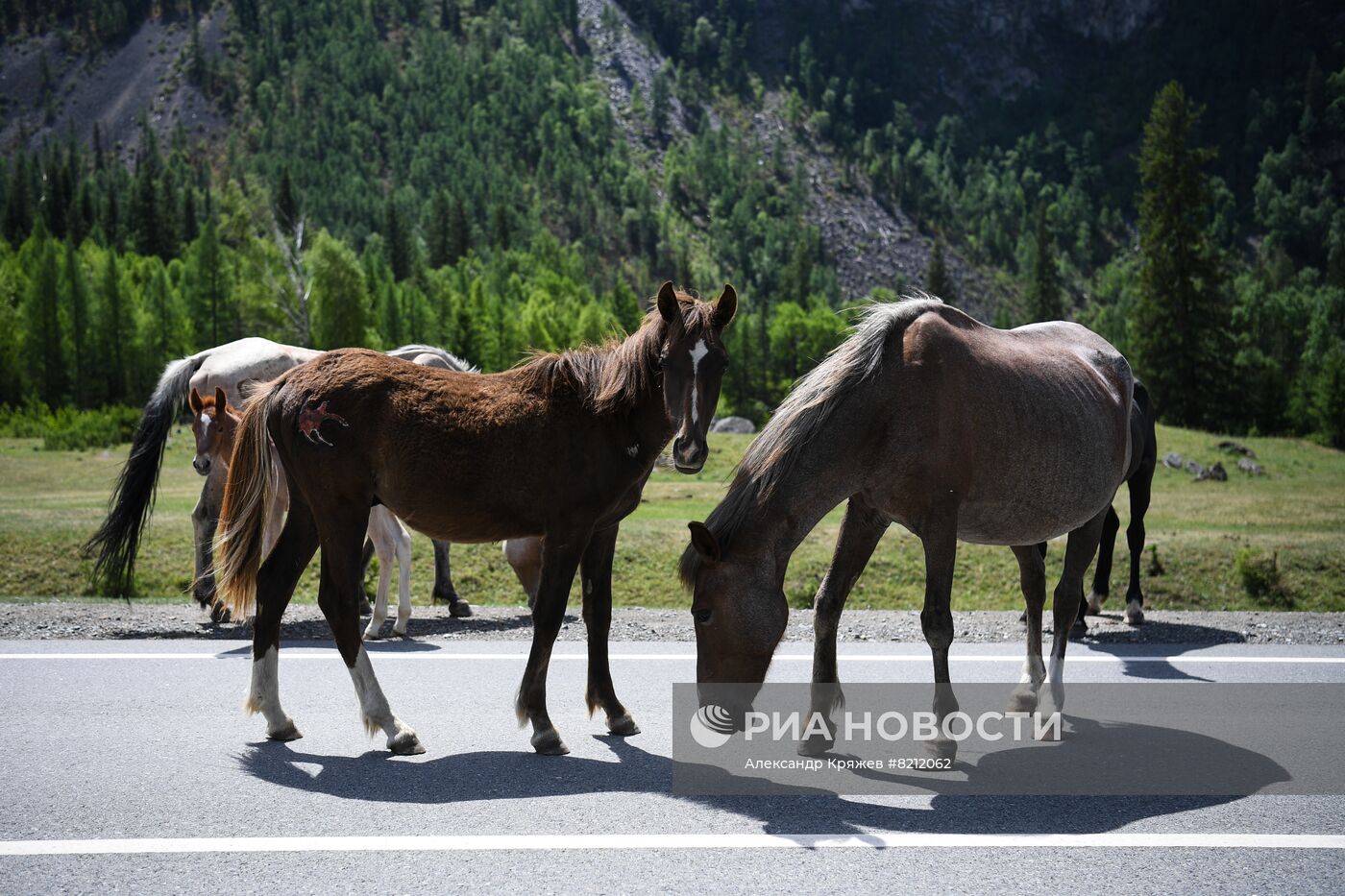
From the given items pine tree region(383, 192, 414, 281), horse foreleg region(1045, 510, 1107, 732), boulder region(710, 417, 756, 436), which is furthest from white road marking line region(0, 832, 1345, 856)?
pine tree region(383, 192, 414, 281)

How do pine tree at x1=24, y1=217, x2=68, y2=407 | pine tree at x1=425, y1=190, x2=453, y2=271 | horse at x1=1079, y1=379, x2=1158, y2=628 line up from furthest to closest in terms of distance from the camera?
pine tree at x1=425, y1=190, x2=453, y2=271 → pine tree at x1=24, y1=217, x2=68, y2=407 → horse at x1=1079, y1=379, x2=1158, y2=628

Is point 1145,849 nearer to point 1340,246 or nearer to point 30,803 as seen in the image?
point 30,803

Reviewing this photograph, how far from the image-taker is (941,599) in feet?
19.7

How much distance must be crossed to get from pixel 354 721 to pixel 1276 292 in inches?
5038

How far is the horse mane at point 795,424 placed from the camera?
5.92 meters

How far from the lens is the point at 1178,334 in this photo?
61594 millimetres

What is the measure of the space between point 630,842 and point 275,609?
2992 millimetres

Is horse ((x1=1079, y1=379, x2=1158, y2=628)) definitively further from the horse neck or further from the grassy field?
the horse neck

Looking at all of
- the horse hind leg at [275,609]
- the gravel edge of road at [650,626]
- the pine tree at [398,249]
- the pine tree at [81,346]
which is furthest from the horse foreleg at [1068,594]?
the pine tree at [398,249]

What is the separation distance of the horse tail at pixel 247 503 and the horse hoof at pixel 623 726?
2.40 metres

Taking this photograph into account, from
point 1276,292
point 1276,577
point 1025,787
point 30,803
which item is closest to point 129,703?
point 30,803

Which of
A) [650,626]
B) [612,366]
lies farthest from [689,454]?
[650,626]

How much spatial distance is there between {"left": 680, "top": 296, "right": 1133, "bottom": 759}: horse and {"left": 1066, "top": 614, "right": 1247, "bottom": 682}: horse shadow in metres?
2.73

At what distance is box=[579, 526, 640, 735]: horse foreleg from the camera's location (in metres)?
6.84
